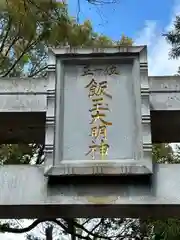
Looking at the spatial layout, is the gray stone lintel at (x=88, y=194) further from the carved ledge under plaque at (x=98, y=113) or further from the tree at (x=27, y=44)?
the tree at (x=27, y=44)

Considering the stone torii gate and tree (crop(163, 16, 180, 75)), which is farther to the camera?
tree (crop(163, 16, 180, 75))

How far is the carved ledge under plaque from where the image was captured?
3.63m

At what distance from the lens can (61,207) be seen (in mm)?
3582

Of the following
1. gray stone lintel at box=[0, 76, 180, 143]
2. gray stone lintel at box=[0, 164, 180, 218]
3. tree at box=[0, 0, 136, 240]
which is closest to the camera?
gray stone lintel at box=[0, 164, 180, 218]

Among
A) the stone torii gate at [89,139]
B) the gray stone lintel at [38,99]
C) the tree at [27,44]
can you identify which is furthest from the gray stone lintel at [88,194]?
the tree at [27,44]

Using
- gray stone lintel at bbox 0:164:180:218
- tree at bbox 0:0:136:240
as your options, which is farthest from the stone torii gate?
tree at bbox 0:0:136:240

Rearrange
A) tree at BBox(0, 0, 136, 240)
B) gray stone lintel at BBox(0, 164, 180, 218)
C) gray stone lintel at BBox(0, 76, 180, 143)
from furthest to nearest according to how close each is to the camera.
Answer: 1. tree at BBox(0, 0, 136, 240)
2. gray stone lintel at BBox(0, 76, 180, 143)
3. gray stone lintel at BBox(0, 164, 180, 218)

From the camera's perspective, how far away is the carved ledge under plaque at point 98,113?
143 inches

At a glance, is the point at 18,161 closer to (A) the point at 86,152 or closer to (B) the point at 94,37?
(B) the point at 94,37

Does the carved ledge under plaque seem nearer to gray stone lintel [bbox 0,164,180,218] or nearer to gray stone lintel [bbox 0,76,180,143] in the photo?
gray stone lintel [bbox 0,164,180,218]

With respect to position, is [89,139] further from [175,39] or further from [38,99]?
[175,39]

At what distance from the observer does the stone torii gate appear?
356 centimetres

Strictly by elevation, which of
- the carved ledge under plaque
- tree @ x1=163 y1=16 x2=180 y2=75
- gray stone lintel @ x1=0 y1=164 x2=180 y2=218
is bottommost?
gray stone lintel @ x1=0 y1=164 x2=180 y2=218

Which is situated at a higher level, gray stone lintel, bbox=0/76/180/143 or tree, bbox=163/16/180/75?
tree, bbox=163/16/180/75
